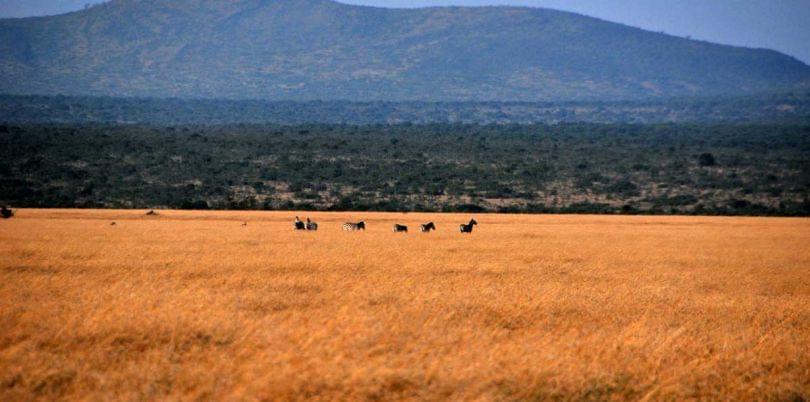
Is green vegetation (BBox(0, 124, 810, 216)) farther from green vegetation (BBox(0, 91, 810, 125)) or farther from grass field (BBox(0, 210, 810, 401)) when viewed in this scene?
green vegetation (BBox(0, 91, 810, 125))

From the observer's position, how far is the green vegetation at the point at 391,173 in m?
72.4

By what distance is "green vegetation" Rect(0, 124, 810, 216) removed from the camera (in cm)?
7238

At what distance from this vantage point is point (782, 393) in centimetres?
1221

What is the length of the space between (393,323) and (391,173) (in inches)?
2681

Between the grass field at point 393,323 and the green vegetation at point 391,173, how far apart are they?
3847 centimetres

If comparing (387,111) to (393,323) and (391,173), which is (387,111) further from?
(393,323)

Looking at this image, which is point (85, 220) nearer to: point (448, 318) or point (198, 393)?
point (448, 318)

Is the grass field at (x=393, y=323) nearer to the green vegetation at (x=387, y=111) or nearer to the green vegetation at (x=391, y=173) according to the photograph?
the green vegetation at (x=391, y=173)

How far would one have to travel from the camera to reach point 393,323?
15891mm

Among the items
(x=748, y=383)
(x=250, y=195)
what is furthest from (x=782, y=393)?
(x=250, y=195)

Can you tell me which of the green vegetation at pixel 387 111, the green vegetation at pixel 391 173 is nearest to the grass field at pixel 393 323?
the green vegetation at pixel 391 173

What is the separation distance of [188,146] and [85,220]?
45.7 meters

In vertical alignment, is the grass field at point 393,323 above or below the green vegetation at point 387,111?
above

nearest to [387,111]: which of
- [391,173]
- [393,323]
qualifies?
[391,173]
